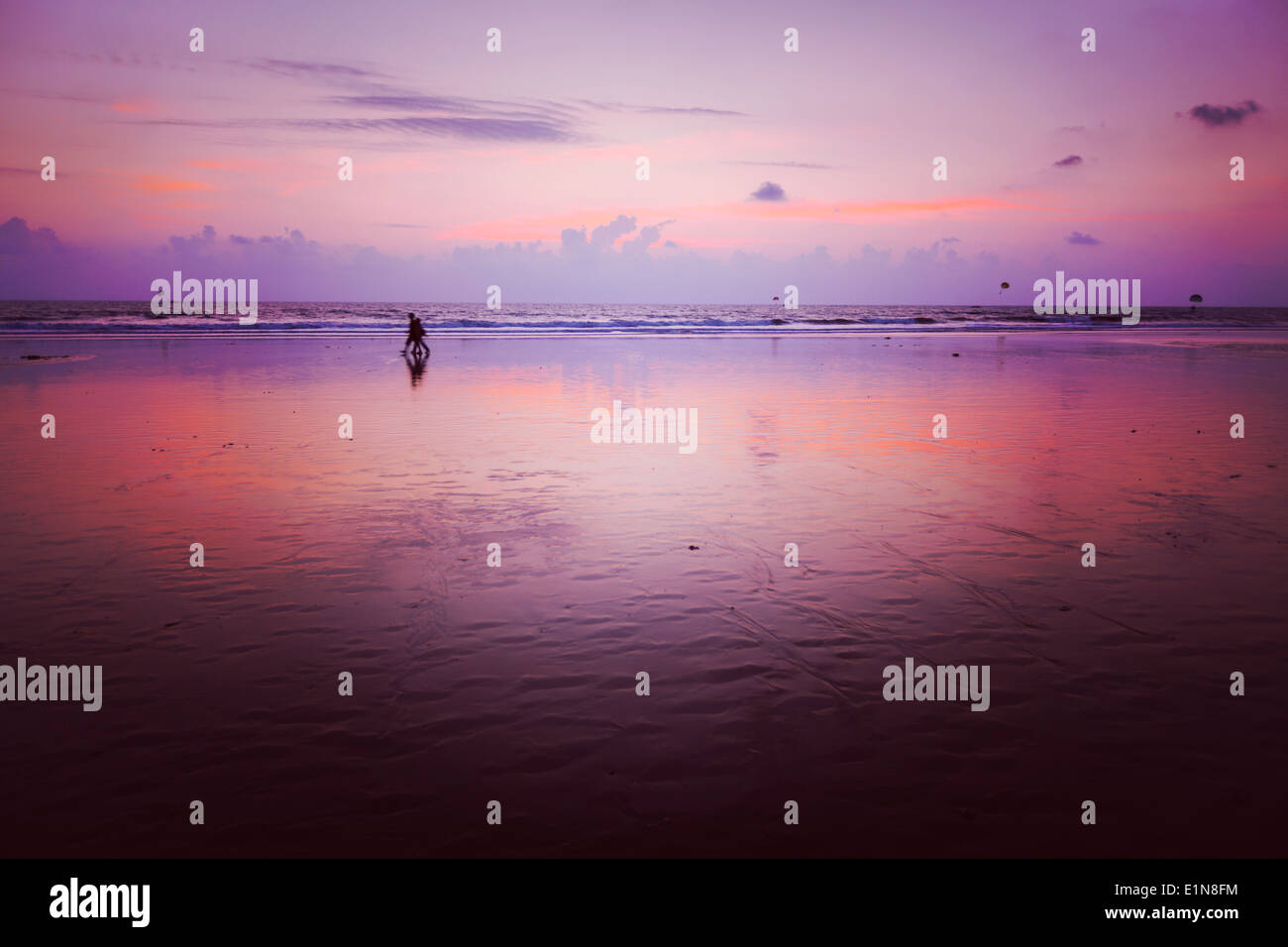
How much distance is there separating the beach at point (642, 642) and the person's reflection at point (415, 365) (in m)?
11.2

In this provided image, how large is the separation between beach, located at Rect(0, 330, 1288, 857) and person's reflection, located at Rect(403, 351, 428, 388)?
11.2m

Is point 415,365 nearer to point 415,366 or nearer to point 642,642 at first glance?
point 415,366

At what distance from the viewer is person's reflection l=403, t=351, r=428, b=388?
83.4ft

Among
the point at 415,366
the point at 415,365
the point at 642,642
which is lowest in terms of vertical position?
the point at 642,642

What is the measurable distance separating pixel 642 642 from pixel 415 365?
89.1 feet

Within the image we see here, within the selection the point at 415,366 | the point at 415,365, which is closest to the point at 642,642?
the point at 415,366

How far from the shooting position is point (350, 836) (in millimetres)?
3893

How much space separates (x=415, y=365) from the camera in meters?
31.0

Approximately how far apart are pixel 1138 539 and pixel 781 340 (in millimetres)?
42270

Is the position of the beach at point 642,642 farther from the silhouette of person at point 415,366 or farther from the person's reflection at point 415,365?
the person's reflection at point 415,365

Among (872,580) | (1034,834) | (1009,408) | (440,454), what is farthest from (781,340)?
(1034,834)

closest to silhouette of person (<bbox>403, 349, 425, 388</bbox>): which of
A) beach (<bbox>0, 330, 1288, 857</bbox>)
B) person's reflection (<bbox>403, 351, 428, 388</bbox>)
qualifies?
person's reflection (<bbox>403, 351, 428, 388</bbox>)
